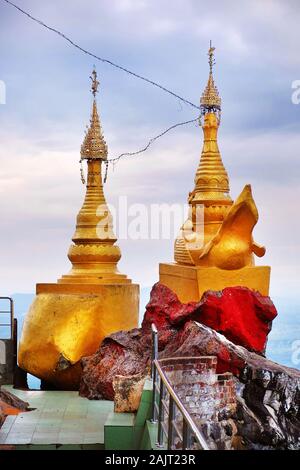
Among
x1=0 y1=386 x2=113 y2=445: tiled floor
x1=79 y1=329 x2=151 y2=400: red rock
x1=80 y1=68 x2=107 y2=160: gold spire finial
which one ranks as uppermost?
x1=80 y1=68 x2=107 y2=160: gold spire finial

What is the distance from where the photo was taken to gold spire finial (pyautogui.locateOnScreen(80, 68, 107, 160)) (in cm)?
1421

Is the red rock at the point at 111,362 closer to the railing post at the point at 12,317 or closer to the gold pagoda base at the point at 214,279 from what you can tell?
the gold pagoda base at the point at 214,279

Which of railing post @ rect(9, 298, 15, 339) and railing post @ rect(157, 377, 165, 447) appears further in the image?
railing post @ rect(9, 298, 15, 339)

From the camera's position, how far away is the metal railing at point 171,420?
5.50 metres

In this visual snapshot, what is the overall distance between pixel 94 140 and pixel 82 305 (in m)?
2.97

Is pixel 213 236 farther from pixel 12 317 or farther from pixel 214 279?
pixel 12 317

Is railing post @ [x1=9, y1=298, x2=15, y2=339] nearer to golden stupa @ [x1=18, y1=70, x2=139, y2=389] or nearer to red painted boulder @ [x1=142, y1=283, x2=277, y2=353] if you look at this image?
golden stupa @ [x1=18, y1=70, x2=139, y2=389]

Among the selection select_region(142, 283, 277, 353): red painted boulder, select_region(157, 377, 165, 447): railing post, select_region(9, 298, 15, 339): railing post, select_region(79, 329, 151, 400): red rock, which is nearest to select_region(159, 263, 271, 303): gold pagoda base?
select_region(142, 283, 277, 353): red painted boulder

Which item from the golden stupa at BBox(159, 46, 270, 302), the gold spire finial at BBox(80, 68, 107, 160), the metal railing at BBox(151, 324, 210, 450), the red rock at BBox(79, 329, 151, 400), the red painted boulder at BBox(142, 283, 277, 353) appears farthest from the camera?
the gold spire finial at BBox(80, 68, 107, 160)

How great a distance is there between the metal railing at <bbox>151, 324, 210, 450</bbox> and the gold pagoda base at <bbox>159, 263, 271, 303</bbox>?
13.0ft

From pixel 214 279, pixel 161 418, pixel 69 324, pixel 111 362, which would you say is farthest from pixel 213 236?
pixel 161 418

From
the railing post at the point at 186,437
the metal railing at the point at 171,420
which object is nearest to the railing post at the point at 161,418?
Answer: the metal railing at the point at 171,420

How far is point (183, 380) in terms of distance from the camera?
8.46 m

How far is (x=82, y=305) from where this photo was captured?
12938 millimetres
